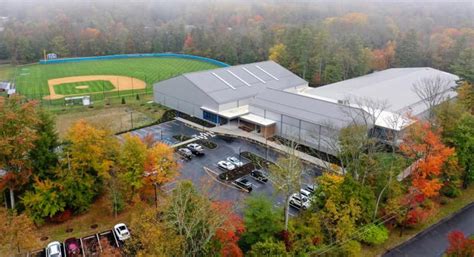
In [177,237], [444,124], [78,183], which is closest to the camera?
[177,237]

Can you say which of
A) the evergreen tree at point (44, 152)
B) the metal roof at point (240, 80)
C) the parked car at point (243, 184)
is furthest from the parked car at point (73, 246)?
the metal roof at point (240, 80)

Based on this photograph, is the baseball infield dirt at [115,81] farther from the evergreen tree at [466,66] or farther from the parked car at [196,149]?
the evergreen tree at [466,66]

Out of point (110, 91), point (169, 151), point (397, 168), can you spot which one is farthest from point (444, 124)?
point (110, 91)

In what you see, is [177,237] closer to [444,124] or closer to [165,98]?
[444,124]

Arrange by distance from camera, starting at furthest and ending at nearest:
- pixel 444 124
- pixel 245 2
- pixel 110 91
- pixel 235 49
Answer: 1. pixel 245 2
2. pixel 235 49
3. pixel 110 91
4. pixel 444 124

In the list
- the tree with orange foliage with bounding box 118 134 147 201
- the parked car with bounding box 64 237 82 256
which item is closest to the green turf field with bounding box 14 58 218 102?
the tree with orange foliage with bounding box 118 134 147 201

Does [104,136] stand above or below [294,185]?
above

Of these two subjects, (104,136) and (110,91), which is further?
(110,91)

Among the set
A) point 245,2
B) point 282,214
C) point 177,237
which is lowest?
point 282,214
